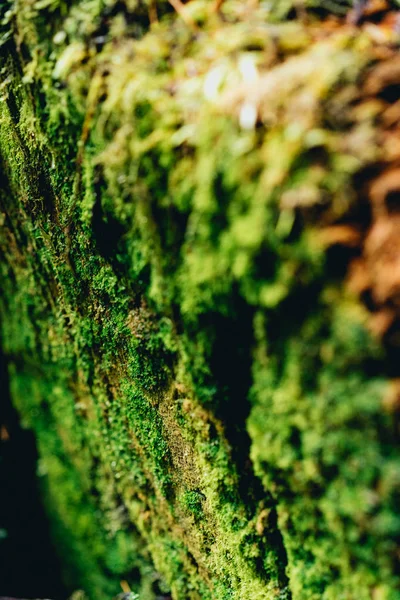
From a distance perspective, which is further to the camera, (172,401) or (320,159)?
(172,401)

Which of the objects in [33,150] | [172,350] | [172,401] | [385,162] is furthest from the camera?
[33,150]

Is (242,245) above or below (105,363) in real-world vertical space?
above

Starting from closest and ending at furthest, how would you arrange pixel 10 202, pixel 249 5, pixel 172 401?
pixel 249 5 → pixel 172 401 → pixel 10 202

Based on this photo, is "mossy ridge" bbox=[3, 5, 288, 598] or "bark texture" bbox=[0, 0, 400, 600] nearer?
"bark texture" bbox=[0, 0, 400, 600]

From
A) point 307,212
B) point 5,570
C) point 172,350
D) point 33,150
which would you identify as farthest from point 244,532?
point 5,570

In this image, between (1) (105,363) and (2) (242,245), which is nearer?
(2) (242,245)

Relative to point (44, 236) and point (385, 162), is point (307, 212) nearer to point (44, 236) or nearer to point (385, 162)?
point (385, 162)

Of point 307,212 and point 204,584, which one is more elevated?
point 307,212

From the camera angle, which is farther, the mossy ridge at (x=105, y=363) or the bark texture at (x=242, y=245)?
the mossy ridge at (x=105, y=363)
